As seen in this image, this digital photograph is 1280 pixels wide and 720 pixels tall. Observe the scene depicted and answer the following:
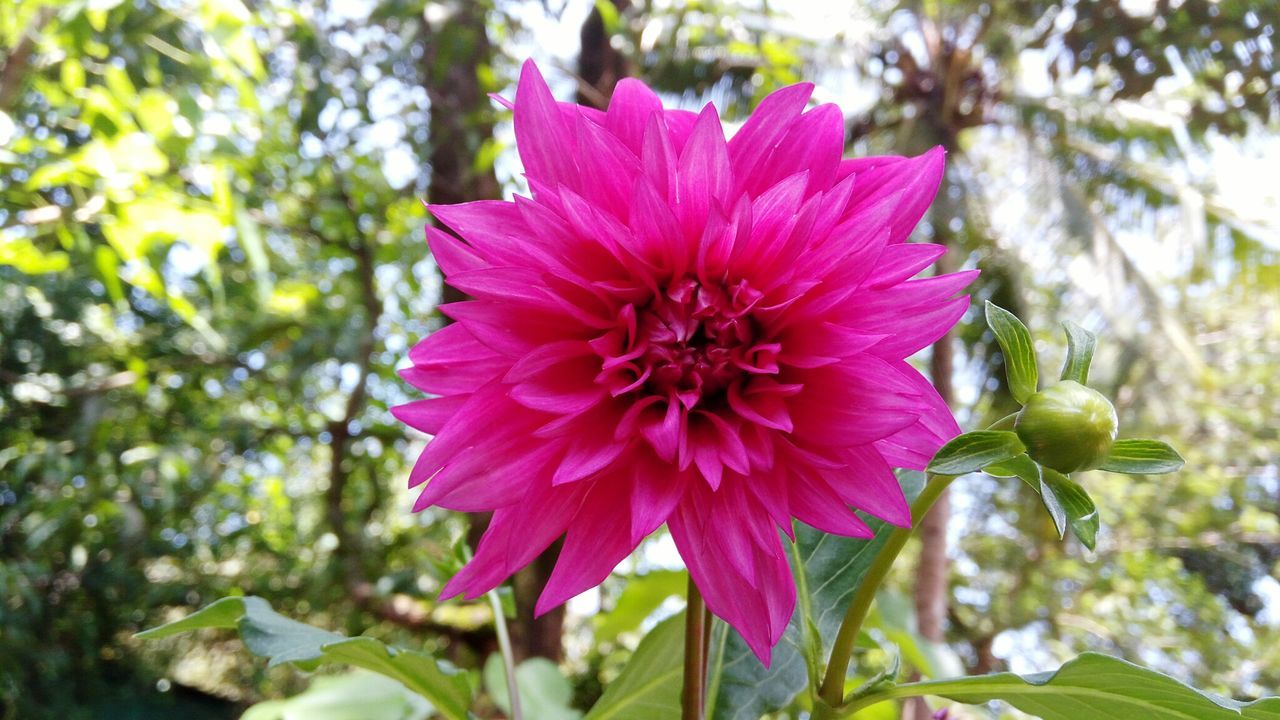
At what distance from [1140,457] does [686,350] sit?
219mm

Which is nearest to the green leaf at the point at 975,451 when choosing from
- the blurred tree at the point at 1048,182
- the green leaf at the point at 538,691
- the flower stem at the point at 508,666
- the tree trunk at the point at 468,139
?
the flower stem at the point at 508,666

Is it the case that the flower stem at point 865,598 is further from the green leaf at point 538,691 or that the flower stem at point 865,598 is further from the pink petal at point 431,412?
the green leaf at point 538,691

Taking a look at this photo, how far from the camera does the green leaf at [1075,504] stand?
0.33 metres

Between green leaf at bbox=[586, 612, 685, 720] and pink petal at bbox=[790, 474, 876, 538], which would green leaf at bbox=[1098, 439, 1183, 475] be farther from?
green leaf at bbox=[586, 612, 685, 720]

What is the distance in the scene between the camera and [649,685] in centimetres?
54

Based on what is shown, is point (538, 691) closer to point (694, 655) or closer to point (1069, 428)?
point (694, 655)

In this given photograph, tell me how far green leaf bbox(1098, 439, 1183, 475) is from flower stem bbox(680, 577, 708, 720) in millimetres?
195

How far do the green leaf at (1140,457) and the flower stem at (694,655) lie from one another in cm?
20

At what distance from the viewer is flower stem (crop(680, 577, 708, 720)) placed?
1.25 ft

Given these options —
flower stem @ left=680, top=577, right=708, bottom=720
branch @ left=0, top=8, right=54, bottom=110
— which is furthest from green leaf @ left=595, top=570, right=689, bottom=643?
branch @ left=0, top=8, right=54, bottom=110

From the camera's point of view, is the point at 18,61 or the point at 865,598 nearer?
the point at 865,598

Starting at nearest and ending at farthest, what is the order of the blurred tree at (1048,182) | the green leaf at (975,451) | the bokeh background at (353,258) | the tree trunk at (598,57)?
the green leaf at (975,451) → the bokeh background at (353,258) → the tree trunk at (598,57) → the blurred tree at (1048,182)

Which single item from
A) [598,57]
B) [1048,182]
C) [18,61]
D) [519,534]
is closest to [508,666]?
[519,534]

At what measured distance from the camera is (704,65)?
5.06 metres
